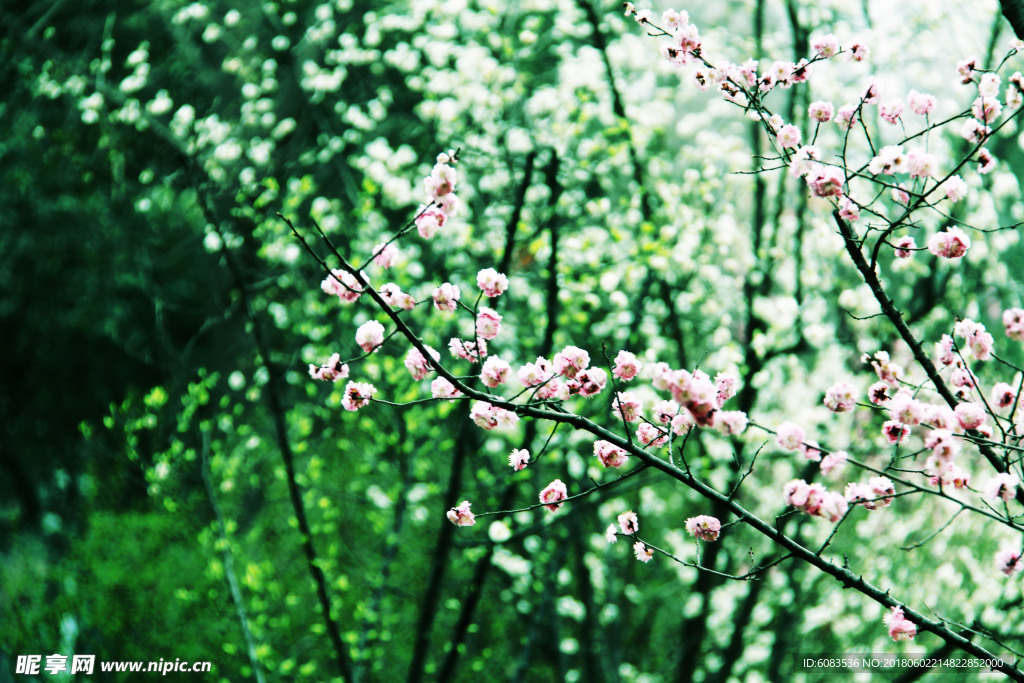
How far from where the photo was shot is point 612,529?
2.84 meters

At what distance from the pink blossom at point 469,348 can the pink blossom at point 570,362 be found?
13.0 inches

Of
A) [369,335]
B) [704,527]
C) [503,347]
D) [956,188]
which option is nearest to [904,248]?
[956,188]

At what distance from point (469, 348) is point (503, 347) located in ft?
12.7

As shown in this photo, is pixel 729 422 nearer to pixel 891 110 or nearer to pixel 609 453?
pixel 609 453

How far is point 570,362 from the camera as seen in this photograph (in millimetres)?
2715

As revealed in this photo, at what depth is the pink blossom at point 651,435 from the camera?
2.78 m

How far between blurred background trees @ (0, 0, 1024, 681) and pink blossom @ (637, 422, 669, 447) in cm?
231

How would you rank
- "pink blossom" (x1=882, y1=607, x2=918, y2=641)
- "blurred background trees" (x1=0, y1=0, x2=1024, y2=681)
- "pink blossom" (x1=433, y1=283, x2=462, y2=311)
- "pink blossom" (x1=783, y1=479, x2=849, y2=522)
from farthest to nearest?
"blurred background trees" (x1=0, y1=0, x2=1024, y2=681)
"pink blossom" (x1=433, y1=283, x2=462, y2=311)
"pink blossom" (x1=882, y1=607, x2=918, y2=641)
"pink blossom" (x1=783, y1=479, x2=849, y2=522)

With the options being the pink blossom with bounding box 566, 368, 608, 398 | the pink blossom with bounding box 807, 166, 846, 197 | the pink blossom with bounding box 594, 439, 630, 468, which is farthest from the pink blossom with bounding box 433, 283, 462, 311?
the pink blossom with bounding box 807, 166, 846, 197

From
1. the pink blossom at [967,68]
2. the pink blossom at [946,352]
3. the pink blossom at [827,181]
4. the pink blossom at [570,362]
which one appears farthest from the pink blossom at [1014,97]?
the pink blossom at [570,362]

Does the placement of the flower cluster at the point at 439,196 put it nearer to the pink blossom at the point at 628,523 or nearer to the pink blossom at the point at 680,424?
the pink blossom at the point at 680,424

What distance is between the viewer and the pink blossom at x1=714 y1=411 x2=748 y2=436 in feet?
7.86

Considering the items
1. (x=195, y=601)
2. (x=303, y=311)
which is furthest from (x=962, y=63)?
(x=195, y=601)

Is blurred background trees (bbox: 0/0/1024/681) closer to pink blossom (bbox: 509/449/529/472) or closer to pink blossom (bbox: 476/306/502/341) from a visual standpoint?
pink blossom (bbox: 476/306/502/341)
